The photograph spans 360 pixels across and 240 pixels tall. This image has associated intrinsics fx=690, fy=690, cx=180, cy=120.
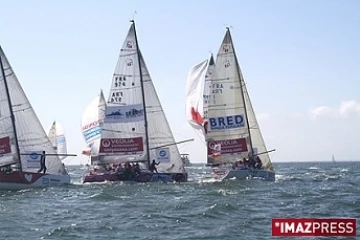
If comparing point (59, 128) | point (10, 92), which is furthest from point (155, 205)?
point (59, 128)

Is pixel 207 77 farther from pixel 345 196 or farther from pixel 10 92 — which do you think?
pixel 345 196

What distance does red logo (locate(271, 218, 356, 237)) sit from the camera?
1243cm

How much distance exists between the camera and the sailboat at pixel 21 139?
35656 mm

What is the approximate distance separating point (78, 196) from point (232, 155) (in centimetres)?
1433

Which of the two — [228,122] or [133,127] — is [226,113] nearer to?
[228,122]

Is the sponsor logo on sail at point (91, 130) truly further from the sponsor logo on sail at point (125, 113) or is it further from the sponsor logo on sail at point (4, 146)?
the sponsor logo on sail at point (4, 146)

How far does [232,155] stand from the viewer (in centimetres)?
4206

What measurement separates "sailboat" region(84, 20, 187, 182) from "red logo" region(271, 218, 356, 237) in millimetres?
25149

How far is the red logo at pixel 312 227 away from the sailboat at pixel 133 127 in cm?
2515

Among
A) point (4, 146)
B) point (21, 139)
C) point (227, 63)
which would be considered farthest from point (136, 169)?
point (227, 63)

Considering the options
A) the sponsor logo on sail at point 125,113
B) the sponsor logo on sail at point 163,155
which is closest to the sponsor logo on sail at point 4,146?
the sponsor logo on sail at point 125,113

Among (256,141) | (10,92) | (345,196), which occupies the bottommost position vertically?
(345,196)

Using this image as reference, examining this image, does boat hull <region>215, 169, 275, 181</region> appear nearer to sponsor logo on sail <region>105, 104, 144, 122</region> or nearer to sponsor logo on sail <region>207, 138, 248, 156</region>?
sponsor logo on sail <region>207, 138, 248, 156</region>

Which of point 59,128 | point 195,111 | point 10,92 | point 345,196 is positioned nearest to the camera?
point 345,196
